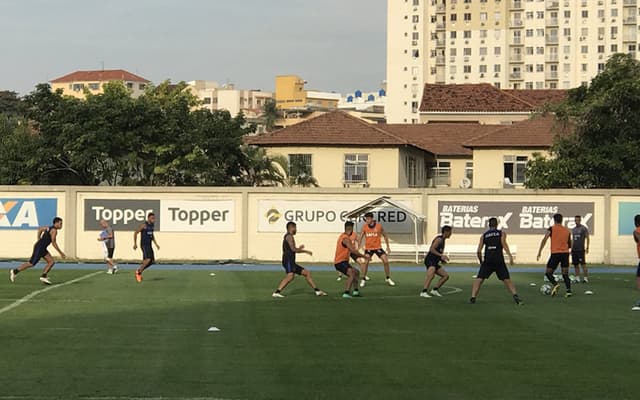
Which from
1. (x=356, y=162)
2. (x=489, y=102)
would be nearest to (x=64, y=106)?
(x=356, y=162)

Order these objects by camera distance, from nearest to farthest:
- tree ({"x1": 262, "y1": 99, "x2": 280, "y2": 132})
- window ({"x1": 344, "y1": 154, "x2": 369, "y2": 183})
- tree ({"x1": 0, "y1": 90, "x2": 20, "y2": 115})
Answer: window ({"x1": 344, "y1": 154, "x2": 369, "y2": 183})
tree ({"x1": 0, "y1": 90, "x2": 20, "y2": 115})
tree ({"x1": 262, "y1": 99, "x2": 280, "y2": 132})

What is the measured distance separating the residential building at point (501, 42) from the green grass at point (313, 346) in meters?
121

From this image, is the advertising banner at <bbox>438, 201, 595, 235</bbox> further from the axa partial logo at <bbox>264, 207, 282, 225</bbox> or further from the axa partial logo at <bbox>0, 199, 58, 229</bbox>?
the axa partial logo at <bbox>0, 199, 58, 229</bbox>

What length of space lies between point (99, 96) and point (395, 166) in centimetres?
1580

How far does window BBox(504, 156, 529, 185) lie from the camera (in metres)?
54.4

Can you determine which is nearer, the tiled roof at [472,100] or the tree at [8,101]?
the tiled roof at [472,100]

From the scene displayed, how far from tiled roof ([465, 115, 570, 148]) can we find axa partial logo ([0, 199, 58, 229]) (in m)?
25.0

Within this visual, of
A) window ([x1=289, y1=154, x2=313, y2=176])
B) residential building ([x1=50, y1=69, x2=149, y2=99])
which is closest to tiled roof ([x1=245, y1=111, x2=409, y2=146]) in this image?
window ([x1=289, y1=154, x2=313, y2=176])

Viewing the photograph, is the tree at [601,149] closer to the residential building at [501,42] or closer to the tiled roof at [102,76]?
the residential building at [501,42]

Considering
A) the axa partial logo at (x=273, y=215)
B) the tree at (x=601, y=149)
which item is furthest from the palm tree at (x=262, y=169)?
the tree at (x=601, y=149)

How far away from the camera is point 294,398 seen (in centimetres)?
1073

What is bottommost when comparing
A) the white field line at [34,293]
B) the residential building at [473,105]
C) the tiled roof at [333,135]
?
the white field line at [34,293]

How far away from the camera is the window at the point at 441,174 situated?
62.2 meters

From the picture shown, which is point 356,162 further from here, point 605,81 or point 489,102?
point 489,102
